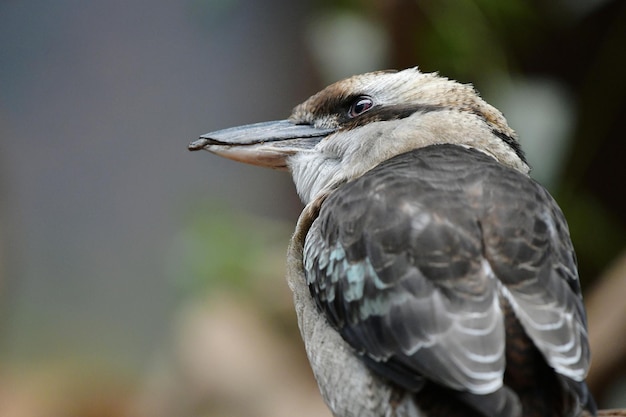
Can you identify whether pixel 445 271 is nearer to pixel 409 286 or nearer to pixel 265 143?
pixel 409 286

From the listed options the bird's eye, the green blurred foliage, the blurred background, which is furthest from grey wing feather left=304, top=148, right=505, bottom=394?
the blurred background

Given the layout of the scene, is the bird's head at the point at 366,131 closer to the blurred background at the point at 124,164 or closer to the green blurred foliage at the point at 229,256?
the green blurred foliage at the point at 229,256

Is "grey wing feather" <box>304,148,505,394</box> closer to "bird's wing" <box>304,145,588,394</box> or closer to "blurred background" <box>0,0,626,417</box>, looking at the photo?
"bird's wing" <box>304,145,588,394</box>

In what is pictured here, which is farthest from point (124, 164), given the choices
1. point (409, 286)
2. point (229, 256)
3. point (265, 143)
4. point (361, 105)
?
point (409, 286)

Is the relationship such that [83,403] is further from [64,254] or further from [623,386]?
[623,386]

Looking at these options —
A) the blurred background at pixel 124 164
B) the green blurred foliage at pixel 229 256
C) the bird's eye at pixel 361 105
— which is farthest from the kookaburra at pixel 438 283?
the blurred background at pixel 124 164

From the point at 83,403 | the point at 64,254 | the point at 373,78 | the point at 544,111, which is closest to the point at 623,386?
the point at 544,111
